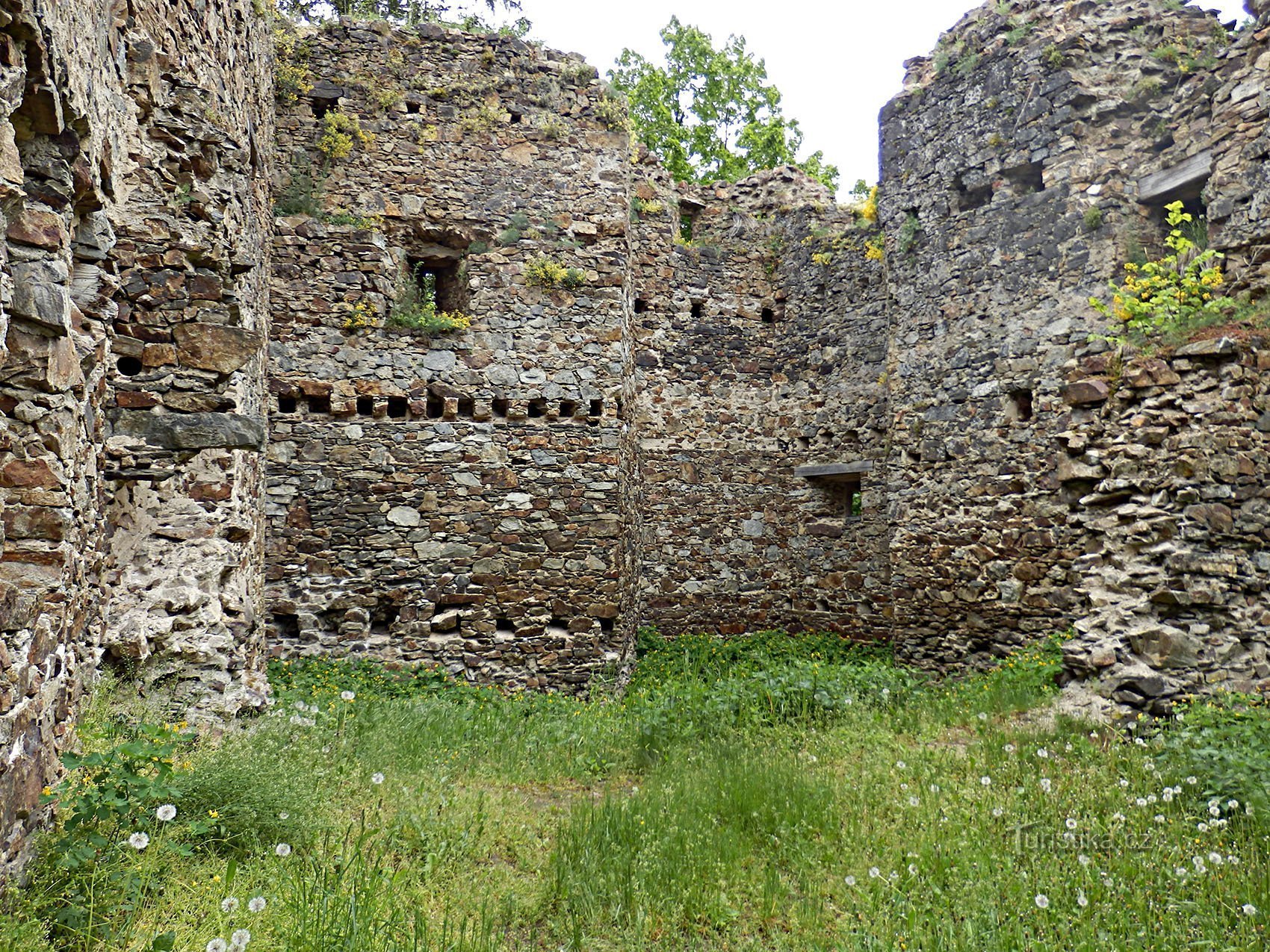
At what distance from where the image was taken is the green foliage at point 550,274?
812 cm

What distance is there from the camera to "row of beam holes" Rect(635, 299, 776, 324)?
36.3 feet

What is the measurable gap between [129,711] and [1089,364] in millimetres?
7551

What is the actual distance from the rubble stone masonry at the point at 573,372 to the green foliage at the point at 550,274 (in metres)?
0.05

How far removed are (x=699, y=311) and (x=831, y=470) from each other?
3048 millimetres

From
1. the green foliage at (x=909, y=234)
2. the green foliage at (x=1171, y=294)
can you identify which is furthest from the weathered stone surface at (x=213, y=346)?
the green foliage at (x=909, y=234)

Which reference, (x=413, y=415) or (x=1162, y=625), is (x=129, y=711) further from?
(x=1162, y=625)

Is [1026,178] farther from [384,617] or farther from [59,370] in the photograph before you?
[59,370]

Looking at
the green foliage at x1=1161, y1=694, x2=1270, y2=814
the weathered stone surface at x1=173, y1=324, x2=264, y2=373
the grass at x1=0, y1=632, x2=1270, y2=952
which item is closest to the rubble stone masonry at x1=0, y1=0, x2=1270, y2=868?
the weathered stone surface at x1=173, y1=324, x2=264, y2=373

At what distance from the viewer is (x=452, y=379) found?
7895 mm

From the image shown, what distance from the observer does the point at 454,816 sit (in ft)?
13.8

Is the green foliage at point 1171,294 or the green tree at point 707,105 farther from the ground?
the green tree at point 707,105

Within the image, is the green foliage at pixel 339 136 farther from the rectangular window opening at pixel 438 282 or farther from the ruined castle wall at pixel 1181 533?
the ruined castle wall at pixel 1181 533

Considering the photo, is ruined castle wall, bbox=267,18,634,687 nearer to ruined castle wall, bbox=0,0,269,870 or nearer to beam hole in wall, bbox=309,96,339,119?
beam hole in wall, bbox=309,96,339,119

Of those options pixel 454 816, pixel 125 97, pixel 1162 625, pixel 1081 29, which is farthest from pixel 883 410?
pixel 125 97
